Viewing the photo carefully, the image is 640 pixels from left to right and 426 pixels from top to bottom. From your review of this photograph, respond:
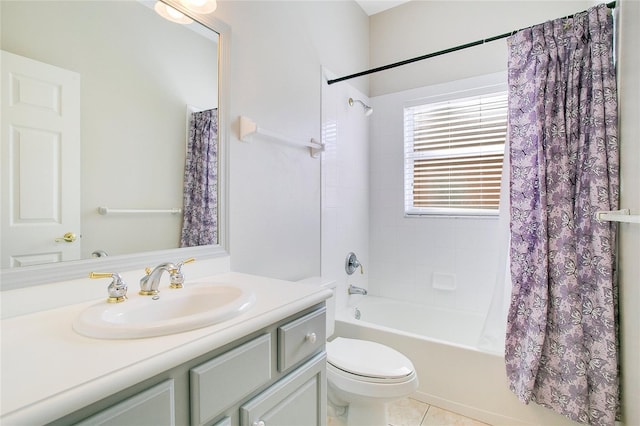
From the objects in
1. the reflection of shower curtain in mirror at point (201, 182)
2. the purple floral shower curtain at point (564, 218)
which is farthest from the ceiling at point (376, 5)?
the reflection of shower curtain in mirror at point (201, 182)

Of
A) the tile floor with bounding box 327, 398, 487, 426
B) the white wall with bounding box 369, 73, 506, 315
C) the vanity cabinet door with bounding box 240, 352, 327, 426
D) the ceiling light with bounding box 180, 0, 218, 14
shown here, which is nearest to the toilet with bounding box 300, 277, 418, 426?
the tile floor with bounding box 327, 398, 487, 426

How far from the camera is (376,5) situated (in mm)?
2703

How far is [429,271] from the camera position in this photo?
2568 mm

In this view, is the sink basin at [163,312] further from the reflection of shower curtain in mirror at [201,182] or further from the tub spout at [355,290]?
the tub spout at [355,290]

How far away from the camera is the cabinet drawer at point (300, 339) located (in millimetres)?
925

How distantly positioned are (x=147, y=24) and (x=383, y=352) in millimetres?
1720

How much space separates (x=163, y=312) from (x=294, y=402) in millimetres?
483

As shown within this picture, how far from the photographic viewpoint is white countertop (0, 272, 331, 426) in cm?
49

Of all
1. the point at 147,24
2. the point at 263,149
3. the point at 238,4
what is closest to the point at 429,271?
the point at 263,149

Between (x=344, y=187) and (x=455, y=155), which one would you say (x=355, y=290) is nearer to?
(x=344, y=187)

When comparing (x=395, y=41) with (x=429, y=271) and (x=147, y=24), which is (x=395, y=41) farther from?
(x=147, y=24)

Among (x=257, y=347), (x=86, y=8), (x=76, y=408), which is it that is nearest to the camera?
(x=76, y=408)

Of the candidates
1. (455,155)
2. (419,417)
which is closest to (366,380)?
(419,417)

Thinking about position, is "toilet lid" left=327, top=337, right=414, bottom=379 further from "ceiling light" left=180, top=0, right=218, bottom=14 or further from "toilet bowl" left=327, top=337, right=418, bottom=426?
"ceiling light" left=180, top=0, right=218, bottom=14
